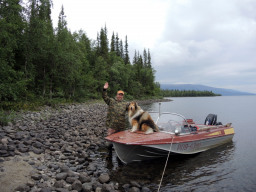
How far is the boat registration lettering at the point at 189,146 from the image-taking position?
8.10 m

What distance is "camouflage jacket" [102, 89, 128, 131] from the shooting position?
7407 mm

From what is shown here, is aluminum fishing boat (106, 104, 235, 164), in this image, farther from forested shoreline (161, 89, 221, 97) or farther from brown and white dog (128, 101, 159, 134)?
forested shoreline (161, 89, 221, 97)

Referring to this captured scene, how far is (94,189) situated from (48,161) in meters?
2.37

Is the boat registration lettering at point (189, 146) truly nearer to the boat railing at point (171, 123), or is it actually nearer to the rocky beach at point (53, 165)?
the boat railing at point (171, 123)

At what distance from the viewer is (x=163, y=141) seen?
7.29 meters

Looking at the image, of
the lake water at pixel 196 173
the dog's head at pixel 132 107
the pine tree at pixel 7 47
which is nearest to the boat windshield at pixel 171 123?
the lake water at pixel 196 173

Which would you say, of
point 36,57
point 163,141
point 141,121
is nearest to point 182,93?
point 36,57

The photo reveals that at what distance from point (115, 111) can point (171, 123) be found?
272 cm

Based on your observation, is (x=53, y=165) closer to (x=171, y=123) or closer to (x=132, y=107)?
(x=132, y=107)

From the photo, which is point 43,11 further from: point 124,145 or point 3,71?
point 124,145

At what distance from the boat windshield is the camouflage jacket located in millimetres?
1886

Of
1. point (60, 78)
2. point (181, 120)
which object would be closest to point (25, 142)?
point (181, 120)

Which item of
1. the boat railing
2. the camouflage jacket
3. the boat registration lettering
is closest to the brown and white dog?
the camouflage jacket

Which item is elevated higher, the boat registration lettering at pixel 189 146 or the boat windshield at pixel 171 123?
the boat windshield at pixel 171 123
